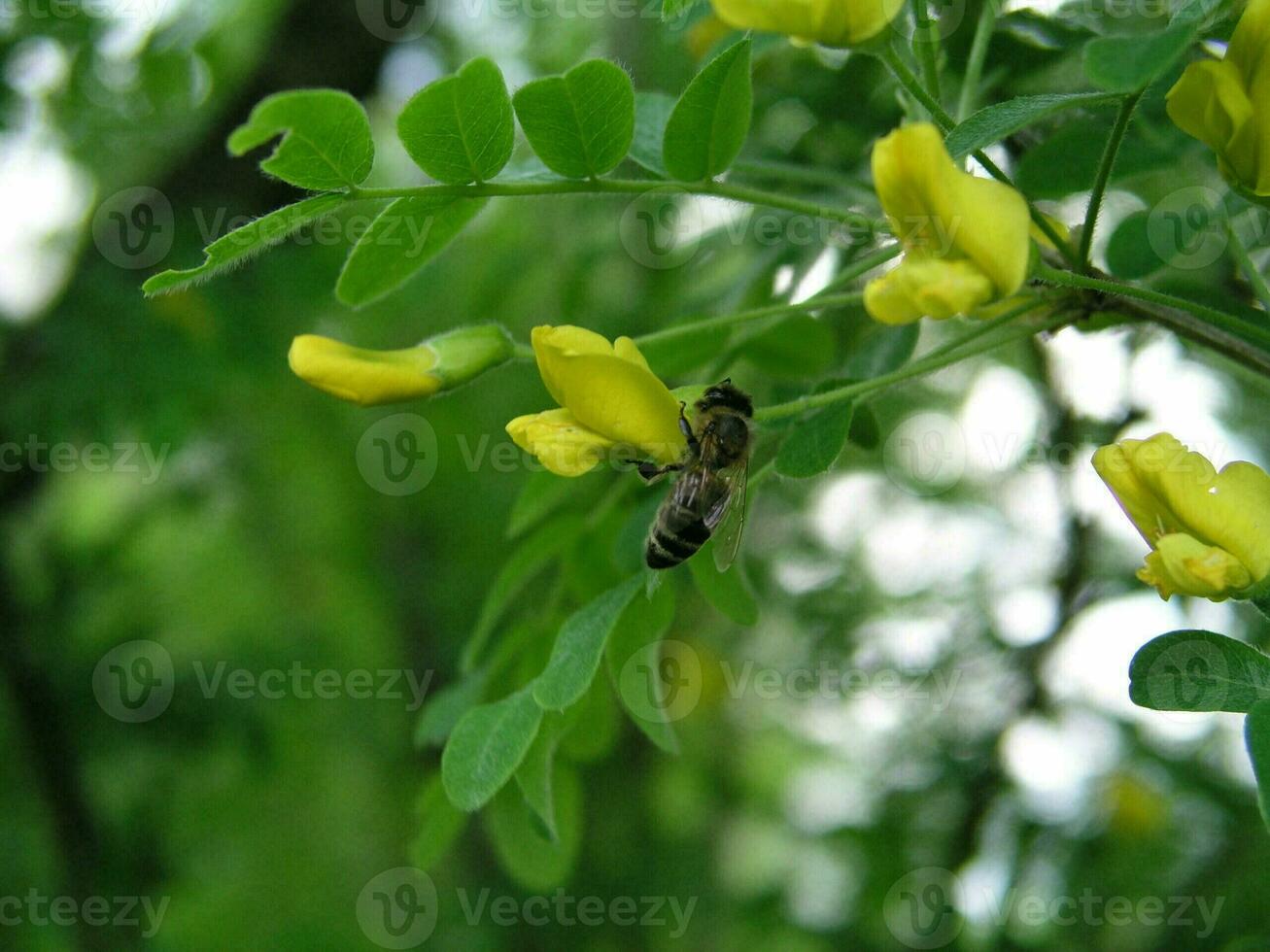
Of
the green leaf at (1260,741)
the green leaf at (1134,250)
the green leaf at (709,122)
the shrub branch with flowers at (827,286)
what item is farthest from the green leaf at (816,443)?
the green leaf at (1134,250)

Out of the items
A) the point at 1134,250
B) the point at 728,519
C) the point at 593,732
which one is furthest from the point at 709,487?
the point at 1134,250

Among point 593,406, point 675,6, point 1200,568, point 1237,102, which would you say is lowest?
point 1200,568

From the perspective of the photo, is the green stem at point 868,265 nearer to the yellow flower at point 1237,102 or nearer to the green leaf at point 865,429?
the green leaf at point 865,429

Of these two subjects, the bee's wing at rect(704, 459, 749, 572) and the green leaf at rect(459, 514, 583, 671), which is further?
the green leaf at rect(459, 514, 583, 671)

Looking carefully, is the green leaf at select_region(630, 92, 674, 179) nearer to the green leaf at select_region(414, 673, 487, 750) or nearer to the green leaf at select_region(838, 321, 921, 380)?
the green leaf at select_region(838, 321, 921, 380)

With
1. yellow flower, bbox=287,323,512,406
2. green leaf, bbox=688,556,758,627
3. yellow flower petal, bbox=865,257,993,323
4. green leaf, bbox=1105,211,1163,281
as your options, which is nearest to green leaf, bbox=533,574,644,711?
green leaf, bbox=688,556,758,627

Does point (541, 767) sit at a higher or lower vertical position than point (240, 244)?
lower

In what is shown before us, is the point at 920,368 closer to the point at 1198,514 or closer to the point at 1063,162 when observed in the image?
the point at 1198,514
